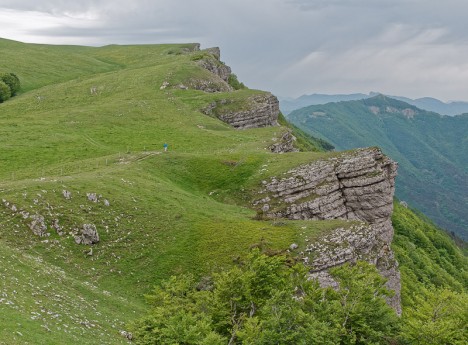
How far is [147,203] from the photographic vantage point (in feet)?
177

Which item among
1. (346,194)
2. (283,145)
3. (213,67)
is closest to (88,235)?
(346,194)

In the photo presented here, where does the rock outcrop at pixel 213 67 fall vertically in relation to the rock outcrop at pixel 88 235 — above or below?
above

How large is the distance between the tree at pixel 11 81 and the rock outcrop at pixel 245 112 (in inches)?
2405

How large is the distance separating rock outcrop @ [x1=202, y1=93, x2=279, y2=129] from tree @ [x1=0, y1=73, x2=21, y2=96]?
200 ft

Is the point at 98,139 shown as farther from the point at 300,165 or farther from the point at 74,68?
the point at 74,68

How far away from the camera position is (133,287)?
43.0 m

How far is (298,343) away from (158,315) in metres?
10.8

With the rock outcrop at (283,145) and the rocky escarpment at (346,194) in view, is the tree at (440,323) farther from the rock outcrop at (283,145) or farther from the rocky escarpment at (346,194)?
the rock outcrop at (283,145)

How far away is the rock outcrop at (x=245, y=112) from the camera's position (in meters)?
113

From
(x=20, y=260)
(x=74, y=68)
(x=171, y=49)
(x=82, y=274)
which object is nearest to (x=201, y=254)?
(x=82, y=274)

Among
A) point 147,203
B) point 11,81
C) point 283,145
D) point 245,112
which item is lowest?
point 147,203

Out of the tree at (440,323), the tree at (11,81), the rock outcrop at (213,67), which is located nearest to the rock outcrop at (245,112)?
the rock outcrop at (213,67)

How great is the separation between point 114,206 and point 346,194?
3624cm

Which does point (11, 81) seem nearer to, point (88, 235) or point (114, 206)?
point (114, 206)
